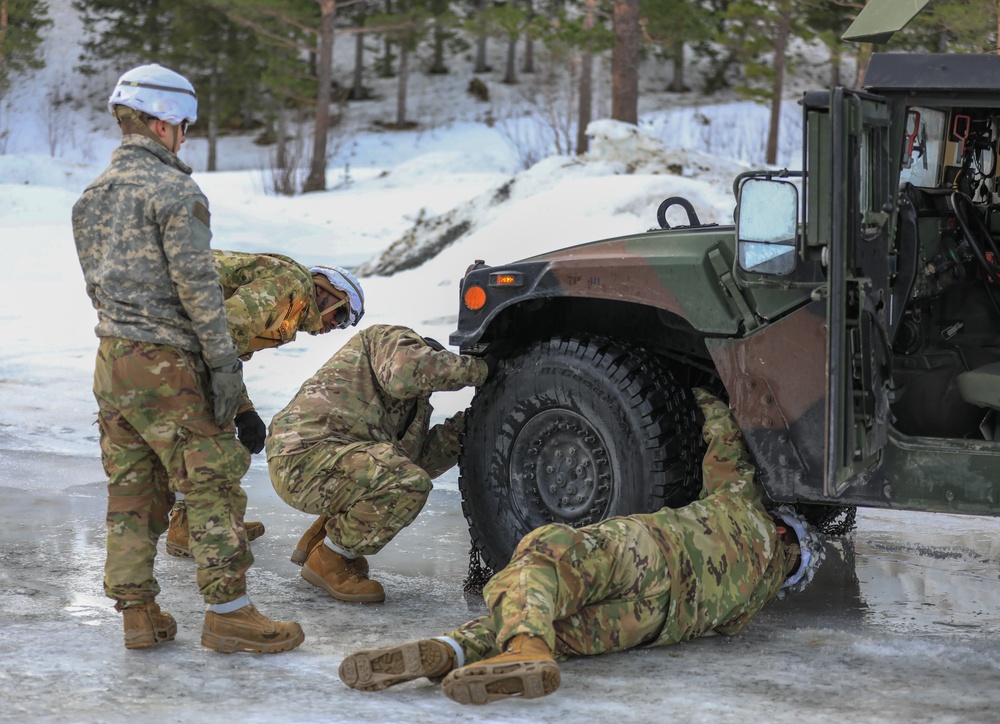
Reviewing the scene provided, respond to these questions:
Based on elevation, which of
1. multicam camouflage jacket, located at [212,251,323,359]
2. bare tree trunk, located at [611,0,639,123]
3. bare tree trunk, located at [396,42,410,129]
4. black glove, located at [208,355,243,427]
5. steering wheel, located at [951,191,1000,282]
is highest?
bare tree trunk, located at [396,42,410,129]

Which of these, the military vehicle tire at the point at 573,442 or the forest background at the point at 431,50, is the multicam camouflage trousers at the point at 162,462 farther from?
the forest background at the point at 431,50

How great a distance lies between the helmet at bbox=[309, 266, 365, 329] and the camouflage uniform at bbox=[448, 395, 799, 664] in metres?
Result: 1.48

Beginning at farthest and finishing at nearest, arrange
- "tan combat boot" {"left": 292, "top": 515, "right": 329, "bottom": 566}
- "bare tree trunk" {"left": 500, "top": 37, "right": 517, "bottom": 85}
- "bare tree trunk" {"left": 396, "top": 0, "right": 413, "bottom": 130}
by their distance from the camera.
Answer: "bare tree trunk" {"left": 500, "top": 37, "right": 517, "bottom": 85}, "bare tree trunk" {"left": 396, "top": 0, "right": 413, "bottom": 130}, "tan combat boot" {"left": 292, "top": 515, "right": 329, "bottom": 566}

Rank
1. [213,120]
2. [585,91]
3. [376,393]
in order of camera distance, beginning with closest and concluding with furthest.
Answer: [376,393]
[585,91]
[213,120]

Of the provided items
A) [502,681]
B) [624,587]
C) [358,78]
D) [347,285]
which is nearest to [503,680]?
[502,681]

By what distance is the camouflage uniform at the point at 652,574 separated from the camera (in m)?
3.47

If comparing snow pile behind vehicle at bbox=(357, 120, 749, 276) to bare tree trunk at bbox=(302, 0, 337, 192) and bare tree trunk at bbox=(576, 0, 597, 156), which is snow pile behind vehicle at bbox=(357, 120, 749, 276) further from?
bare tree trunk at bbox=(302, 0, 337, 192)

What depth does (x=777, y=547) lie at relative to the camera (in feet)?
13.4

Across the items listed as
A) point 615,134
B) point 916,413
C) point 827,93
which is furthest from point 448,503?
point 615,134

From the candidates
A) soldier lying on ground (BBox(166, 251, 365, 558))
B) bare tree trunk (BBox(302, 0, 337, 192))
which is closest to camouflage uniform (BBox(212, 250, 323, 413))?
soldier lying on ground (BBox(166, 251, 365, 558))

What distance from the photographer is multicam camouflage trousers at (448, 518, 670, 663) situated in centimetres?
341

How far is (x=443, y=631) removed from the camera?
13.9 feet

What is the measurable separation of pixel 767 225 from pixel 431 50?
40757 millimetres

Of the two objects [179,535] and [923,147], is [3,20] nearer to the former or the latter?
[179,535]
